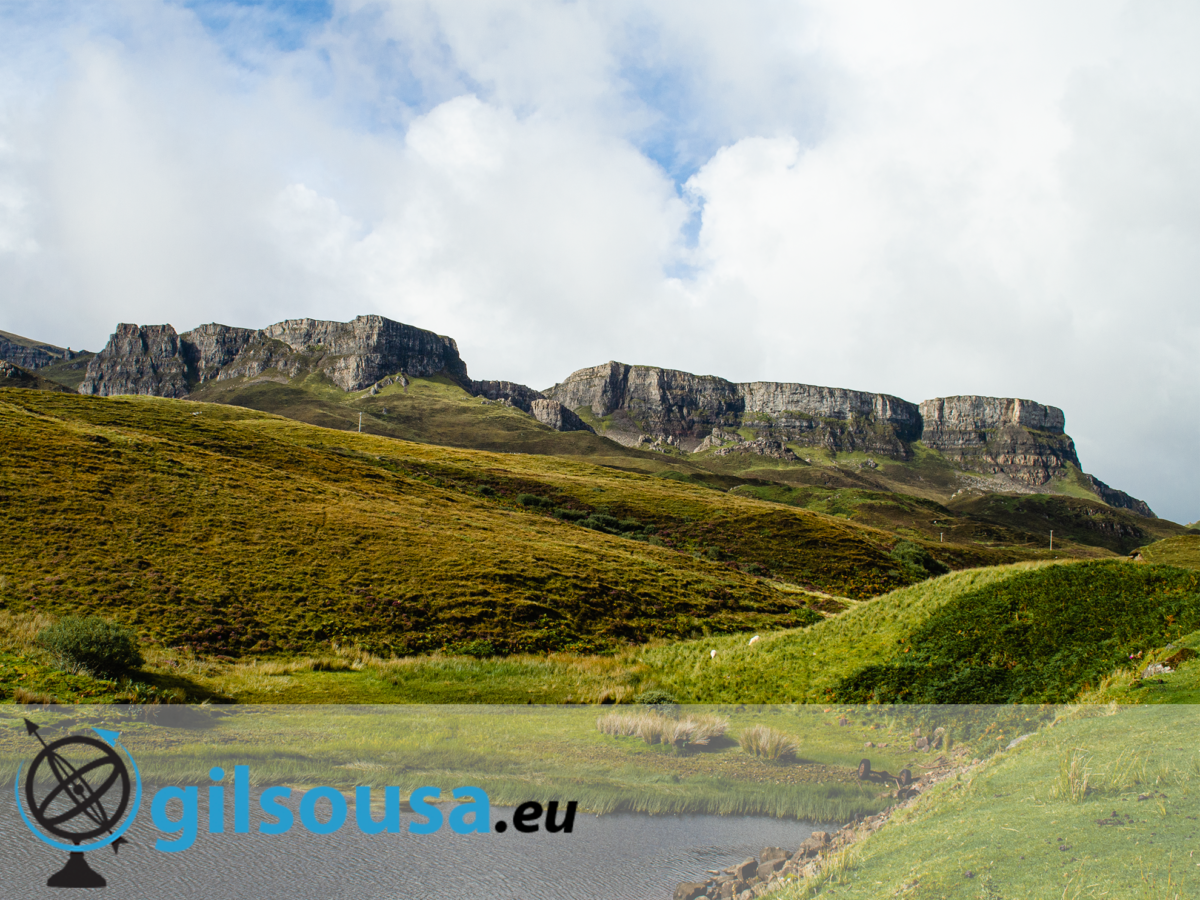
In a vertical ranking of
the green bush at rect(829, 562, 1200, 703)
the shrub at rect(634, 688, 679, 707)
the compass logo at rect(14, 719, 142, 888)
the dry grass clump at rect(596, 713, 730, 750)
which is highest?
the green bush at rect(829, 562, 1200, 703)

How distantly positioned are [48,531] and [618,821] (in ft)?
115

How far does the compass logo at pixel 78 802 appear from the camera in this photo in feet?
26.4

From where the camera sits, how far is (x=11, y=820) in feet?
28.1

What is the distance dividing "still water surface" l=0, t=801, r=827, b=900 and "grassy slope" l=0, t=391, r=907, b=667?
19.2 meters

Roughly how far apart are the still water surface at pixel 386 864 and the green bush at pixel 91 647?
9.47 metres

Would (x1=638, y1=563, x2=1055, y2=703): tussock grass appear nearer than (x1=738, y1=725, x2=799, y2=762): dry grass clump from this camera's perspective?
No

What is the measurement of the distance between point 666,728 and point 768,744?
2164 millimetres

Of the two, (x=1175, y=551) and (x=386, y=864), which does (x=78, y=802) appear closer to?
(x=386, y=864)

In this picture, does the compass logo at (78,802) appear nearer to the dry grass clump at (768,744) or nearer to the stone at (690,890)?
the stone at (690,890)

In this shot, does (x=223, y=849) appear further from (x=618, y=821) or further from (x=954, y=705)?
(x=954, y=705)

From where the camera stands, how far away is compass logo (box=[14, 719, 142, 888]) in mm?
8047

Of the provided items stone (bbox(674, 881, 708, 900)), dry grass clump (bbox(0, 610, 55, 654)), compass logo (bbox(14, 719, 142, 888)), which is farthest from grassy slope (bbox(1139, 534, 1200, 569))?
dry grass clump (bbox(0, 610, 55, 654))

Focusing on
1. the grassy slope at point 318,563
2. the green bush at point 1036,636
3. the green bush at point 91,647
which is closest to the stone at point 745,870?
the green bush at point 1036,636

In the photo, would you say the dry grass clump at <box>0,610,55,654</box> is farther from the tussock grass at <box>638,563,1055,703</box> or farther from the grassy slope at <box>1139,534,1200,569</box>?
the grassy slope at <box>1139,534,1200,569</box>
